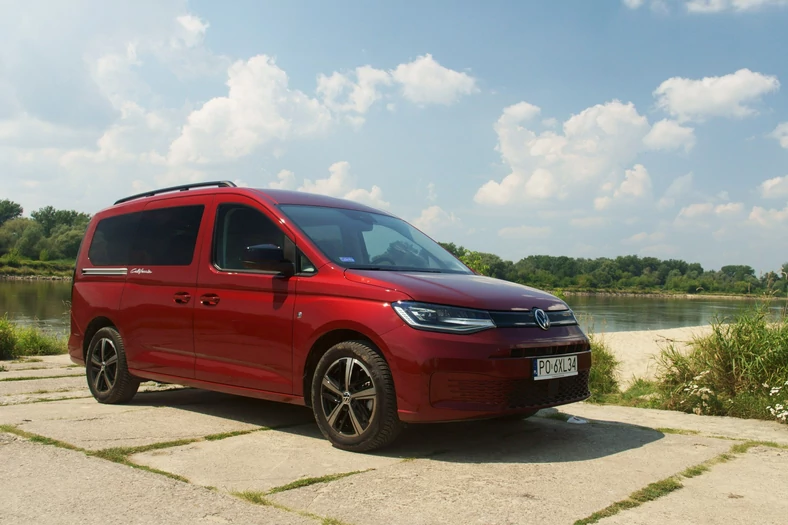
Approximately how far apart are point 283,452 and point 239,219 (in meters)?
2.04

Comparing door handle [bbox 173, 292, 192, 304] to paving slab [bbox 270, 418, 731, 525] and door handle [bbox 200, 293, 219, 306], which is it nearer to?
door handle [bbox 200, 293, 219, 306]

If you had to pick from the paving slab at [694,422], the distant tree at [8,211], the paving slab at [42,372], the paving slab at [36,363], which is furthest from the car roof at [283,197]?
the distant tree at [8,211]

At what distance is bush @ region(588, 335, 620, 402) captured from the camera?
887cm

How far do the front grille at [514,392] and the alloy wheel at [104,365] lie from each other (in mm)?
3605

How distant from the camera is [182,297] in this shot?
5.84 metres

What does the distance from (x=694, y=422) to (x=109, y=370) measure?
5.29m

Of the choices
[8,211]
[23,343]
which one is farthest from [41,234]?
[23,343]

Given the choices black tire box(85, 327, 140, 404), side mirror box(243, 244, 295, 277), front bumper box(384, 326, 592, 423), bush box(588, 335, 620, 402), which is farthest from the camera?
bush box(588, 335, 620, 402)

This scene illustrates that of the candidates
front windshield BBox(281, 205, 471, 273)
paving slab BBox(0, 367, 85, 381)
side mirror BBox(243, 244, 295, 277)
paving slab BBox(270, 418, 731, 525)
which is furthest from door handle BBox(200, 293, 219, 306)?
paving slab BBox(0, 367, 85, 381)

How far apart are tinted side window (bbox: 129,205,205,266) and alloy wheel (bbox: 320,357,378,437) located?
1947 mm

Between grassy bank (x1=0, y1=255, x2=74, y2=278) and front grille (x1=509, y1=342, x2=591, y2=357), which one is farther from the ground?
grassy bank (x1=0, y1=255, x2=74, y2=278)

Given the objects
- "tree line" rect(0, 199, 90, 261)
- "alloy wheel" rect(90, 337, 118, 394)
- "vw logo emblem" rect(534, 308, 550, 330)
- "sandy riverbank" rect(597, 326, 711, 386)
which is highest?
"tree line" rect(0, 199, 90, 261)

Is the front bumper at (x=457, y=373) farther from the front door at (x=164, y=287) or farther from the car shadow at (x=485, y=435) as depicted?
the front door at (x=164, y=287)

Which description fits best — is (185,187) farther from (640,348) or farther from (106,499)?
(640,348)
